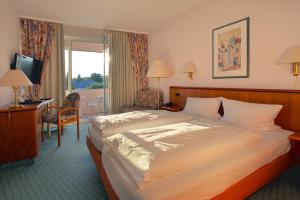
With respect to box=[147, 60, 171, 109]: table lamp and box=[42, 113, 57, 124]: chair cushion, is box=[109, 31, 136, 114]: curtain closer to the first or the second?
box=[147, 60, 171, 109]: table lamp

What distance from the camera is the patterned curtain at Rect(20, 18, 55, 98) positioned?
161 inches

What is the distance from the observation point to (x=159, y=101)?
188 inches

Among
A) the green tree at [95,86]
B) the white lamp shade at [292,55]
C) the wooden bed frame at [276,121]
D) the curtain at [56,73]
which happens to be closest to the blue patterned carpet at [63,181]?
the wooden bed frame at [276,121]

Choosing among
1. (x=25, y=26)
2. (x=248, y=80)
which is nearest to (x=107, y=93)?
(x=25, y=26)

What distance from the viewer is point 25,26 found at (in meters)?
4.08

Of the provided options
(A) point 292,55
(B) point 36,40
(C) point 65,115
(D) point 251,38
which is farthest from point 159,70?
(B) point 36,40

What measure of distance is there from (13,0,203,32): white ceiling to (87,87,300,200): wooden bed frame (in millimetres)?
1737

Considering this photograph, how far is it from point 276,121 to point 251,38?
3.99ft

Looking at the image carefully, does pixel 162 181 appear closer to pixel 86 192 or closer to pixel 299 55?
pixel 86 192

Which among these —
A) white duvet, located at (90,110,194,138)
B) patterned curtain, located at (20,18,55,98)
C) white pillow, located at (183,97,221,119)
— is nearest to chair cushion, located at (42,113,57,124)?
patterned curtain, located at (20,18,55,98)

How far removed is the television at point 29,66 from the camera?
3.28m

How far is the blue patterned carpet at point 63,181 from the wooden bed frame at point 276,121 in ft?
0.62

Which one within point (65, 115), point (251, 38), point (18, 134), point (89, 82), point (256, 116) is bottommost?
point (18, 134)

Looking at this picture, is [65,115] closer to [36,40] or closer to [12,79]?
[12,79]
